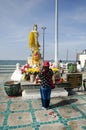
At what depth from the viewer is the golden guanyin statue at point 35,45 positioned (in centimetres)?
1088

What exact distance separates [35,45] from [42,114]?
5618mm

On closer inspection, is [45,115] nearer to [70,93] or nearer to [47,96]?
[47,96]

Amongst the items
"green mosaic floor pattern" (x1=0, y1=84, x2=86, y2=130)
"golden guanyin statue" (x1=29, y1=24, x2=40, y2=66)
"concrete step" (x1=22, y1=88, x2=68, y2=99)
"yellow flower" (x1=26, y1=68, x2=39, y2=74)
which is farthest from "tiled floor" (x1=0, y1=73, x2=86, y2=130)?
"golden guanyin statue" (x1=29, y1=24, x2=40, y2=66)

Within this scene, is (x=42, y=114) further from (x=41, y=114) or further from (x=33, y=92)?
(x=33, y=92)

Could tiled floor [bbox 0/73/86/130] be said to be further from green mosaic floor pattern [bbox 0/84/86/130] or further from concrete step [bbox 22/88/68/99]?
concrete step [bbox 22/88/68/99]

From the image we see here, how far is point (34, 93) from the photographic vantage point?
28.6ft

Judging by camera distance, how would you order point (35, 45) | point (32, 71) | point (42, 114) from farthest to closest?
point (35, 45), point (32, 71), point (42, 114)

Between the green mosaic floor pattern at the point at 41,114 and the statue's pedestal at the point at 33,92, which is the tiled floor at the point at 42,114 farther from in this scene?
the statue's pedestal at the point at 33,92

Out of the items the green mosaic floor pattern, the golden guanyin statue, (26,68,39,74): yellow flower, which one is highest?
the golden guanyin statue

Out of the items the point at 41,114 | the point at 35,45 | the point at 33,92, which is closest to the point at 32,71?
the point at 33,92

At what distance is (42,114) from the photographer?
21.1ft

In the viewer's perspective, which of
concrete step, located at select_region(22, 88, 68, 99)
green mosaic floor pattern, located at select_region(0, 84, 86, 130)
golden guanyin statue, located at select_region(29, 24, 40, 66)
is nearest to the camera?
green mosaic floor pattern, located at select_region(0, 84, 86, 130)

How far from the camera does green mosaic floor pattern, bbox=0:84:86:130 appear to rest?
5422 millimetres

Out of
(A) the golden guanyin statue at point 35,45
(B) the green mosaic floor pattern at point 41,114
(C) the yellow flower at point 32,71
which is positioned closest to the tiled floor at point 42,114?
(B) the green mosaic floor pattern at point 41,114
